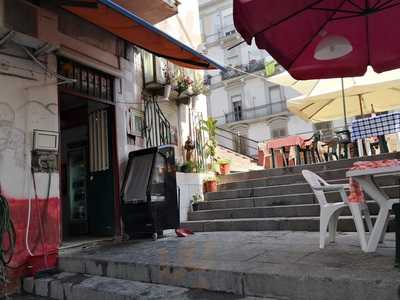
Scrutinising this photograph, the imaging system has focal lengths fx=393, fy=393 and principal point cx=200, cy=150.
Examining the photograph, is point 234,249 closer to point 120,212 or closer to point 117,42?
point 120,212

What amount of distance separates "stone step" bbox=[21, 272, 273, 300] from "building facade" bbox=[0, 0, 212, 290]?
1.42 feet

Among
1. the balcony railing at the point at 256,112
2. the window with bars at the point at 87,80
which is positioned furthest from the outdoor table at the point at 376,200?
the balcony railing at the point at 256,112

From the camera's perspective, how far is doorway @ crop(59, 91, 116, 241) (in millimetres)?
7164

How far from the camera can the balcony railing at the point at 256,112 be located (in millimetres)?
32812

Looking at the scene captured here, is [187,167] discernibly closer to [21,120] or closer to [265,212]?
[265,212]

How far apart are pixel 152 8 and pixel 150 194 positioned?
129 inches

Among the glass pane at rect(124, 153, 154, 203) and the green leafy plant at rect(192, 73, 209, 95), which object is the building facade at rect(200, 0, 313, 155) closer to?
the green leafy plant at rect(192, 73, 209, 95)

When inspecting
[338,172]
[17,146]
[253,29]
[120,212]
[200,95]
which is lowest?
[120,212]

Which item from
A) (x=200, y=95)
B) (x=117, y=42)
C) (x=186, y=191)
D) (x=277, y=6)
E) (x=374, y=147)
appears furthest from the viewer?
(x=374, y=147)

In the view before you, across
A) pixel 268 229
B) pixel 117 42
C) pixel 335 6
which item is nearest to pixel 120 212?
pixel 268 229

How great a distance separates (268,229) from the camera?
21.9 feet

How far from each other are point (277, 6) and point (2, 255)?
4362mm

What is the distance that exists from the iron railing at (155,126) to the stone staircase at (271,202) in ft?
5.40

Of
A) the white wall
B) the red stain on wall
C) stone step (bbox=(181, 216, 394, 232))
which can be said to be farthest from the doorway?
stone step (bbox=(181, 216, 394, 232))
